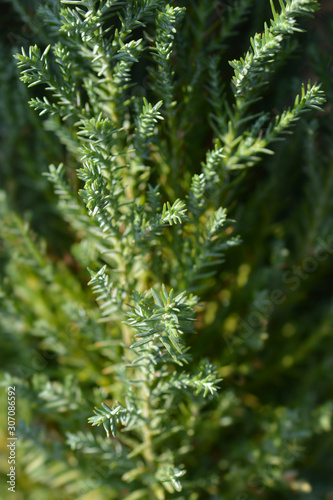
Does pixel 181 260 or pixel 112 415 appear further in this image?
pixel 181 260

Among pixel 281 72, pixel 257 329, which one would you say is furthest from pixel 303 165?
pixel 257 329

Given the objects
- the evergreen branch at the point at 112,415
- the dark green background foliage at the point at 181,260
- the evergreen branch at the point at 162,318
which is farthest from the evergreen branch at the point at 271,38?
the evergreen branch at the point at 112,415

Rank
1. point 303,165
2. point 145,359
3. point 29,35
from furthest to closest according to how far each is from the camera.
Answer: point 303,165 < point 29,35 < point 145,359

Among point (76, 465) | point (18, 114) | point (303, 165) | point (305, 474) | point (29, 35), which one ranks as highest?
point (29, 35)

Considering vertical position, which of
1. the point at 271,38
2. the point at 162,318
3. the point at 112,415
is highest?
the point at 271,38

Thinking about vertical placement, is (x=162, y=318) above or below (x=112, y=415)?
above

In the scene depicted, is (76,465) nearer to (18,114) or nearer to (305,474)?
(305,474)

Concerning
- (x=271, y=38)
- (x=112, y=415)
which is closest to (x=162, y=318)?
(x=112, y=415)

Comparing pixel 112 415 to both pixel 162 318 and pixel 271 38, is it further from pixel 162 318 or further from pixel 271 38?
pixel 271 38

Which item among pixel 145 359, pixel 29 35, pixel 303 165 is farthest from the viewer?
pixel 303 165
